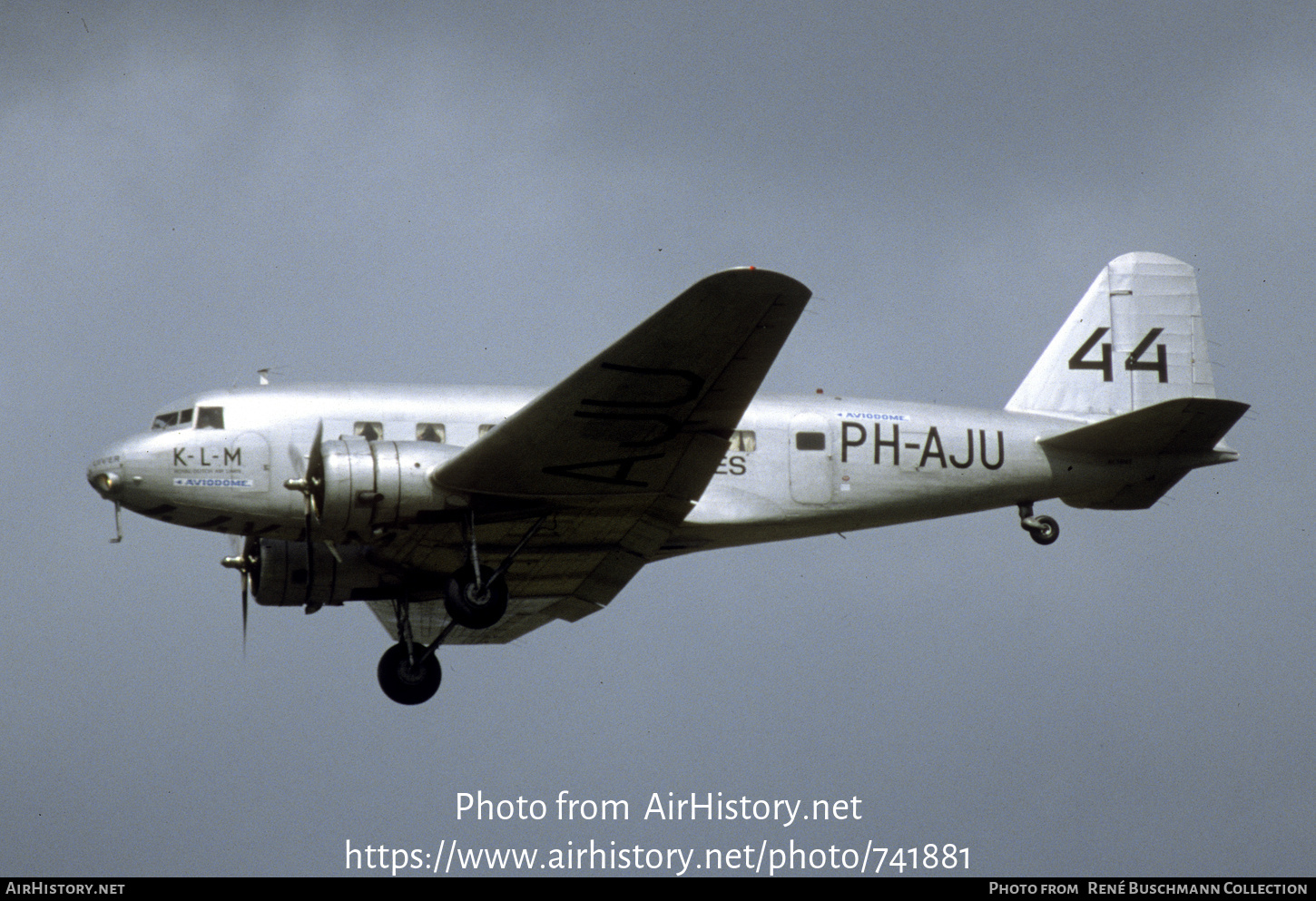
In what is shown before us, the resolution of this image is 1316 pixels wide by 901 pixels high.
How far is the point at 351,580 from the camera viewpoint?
22188mm

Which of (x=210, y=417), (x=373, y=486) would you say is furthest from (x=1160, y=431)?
(x=210, y=417)

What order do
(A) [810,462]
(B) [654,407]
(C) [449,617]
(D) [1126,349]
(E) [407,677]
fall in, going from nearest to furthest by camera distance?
(B) [654,407] < (C) [449,617] < (A) [810,462] < (E) [407,677] < (D) [1126,349]

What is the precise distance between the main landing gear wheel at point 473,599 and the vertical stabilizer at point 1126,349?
8.65 meters

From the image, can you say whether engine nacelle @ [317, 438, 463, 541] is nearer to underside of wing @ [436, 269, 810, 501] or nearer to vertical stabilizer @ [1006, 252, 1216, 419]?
underside of wing @ [436, 269, 810, 501]

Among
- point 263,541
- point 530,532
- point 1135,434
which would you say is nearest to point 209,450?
point 263,541

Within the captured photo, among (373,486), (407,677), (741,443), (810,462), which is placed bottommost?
(407,677)

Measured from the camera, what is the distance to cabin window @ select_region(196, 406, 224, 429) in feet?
67.2

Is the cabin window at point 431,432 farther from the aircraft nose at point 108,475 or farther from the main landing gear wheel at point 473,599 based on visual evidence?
the aircraft nose at point 108,475

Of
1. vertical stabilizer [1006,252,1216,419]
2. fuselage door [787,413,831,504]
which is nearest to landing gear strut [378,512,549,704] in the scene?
fuselage door [787,413,831,504]

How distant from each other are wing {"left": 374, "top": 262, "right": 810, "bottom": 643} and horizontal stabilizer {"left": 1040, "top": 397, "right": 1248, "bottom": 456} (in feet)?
19.0

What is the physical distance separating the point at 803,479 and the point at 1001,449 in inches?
115

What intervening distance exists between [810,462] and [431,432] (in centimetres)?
493

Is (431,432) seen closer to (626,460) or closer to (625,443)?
(626,460)

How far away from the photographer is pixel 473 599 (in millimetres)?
19453
